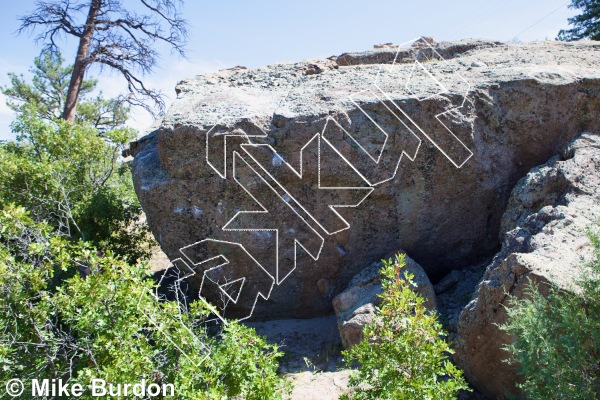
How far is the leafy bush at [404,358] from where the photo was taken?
7.60 ft

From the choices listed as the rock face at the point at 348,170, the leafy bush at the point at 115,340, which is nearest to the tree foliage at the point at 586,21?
the rock face at the point at 348,170

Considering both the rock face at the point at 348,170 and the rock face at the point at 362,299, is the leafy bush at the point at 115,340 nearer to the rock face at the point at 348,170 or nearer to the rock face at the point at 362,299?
the rock face at the point at 362,299

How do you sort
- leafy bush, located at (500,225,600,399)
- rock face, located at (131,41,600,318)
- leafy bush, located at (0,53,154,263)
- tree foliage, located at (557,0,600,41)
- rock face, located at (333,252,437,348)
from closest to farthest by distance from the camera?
leafy bush, located at (500,225,600,399) → rock face, located at (333,252,437,348) → rock face, located at (131,41,600,318) → leafy bush, located at (0,53,154,263) → tree foliage, located at (557,0,600,41)

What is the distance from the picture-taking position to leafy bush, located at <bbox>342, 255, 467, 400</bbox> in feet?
7.60

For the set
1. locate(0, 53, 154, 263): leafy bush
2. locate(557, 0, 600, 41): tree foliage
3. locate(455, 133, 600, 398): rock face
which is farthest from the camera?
locate(557, 0, 600, 41): tree foliage

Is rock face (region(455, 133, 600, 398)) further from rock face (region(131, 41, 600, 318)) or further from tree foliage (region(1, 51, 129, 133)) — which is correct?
tree foliage (region(1, 51, 129, 133))

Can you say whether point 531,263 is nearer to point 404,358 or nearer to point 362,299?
point 404,358

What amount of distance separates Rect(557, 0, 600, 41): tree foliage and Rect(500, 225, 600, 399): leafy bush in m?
12.6

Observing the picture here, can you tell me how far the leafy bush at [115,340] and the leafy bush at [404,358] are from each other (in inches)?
19.3

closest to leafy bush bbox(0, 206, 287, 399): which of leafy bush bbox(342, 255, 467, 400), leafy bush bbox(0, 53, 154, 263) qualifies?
leafy bush bbox(342, 255, 467, 400)

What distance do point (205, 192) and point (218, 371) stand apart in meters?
2.00

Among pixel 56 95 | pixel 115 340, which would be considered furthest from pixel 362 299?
pixel 56 95

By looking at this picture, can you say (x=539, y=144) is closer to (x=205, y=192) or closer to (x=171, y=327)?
(x=205, y=192)

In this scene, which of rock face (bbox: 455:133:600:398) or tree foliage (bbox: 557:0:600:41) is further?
tree foliage (bbox: 557:0:600:41)
